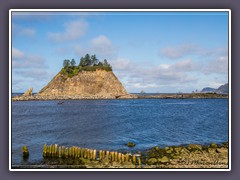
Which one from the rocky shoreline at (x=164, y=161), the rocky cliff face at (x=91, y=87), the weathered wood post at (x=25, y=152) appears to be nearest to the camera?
the rocky shoreline at (x=164, y=161)

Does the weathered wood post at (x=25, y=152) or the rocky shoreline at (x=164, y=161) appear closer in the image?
the rocky shoreline at (x=164, y=161)

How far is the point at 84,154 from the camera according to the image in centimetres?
998

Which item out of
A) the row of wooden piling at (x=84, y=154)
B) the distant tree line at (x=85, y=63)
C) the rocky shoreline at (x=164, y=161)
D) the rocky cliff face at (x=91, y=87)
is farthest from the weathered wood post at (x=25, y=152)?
the rocky cliff face at (x=91, y=87)

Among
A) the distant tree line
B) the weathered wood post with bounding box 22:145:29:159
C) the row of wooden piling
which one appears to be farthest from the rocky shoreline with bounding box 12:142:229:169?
the distant tree line

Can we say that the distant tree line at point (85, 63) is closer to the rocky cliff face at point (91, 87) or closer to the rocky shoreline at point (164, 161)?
the rocky shoreline at point (164, 161)

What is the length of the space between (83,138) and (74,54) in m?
3.89

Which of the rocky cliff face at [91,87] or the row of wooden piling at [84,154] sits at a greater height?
the rocky cliff face at [91,87]

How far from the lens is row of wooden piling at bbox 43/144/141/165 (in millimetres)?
9438

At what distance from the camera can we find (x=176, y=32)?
31.6ft

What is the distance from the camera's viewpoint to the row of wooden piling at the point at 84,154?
9438 millimetres

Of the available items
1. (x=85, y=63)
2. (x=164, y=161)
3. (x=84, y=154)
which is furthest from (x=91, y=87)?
(x=164, y=161)

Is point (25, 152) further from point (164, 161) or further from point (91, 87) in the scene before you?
point (91, 87)

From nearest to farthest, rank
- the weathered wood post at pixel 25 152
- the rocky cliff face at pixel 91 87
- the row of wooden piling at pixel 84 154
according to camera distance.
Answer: the row of wooden piling at pixel 84 154
the weathered wood post at pixel 25 152
the rocky cliff face at pixel 91 87
